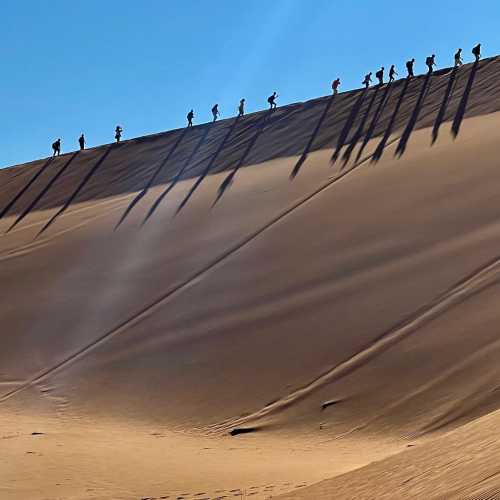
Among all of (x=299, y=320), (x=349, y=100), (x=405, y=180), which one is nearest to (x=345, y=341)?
(x=299, y=320)

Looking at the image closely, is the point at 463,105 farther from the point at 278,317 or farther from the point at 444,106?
the point at 278,317

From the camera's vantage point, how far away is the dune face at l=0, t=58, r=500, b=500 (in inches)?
361

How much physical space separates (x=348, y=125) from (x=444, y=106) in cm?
259

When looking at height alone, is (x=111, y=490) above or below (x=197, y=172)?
below

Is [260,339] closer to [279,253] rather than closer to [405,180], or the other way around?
[279,253]

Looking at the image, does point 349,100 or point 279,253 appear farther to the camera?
point 349,100

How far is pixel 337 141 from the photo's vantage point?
70.9 ft

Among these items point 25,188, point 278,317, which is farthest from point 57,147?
point 278,317

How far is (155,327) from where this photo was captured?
48.8 feet

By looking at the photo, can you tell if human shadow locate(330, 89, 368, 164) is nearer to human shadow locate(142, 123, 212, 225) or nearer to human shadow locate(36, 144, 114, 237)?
human shadow locate(142, 123, 212, 225)

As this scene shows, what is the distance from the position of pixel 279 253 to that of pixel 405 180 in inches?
122

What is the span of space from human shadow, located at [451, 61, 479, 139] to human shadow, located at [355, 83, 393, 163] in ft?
6.85

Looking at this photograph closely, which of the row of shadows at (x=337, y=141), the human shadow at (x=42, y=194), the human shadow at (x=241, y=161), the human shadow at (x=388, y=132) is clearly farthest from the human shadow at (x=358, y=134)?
the human shadow at (x=42, y=194)

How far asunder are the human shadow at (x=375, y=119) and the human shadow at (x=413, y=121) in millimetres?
902
